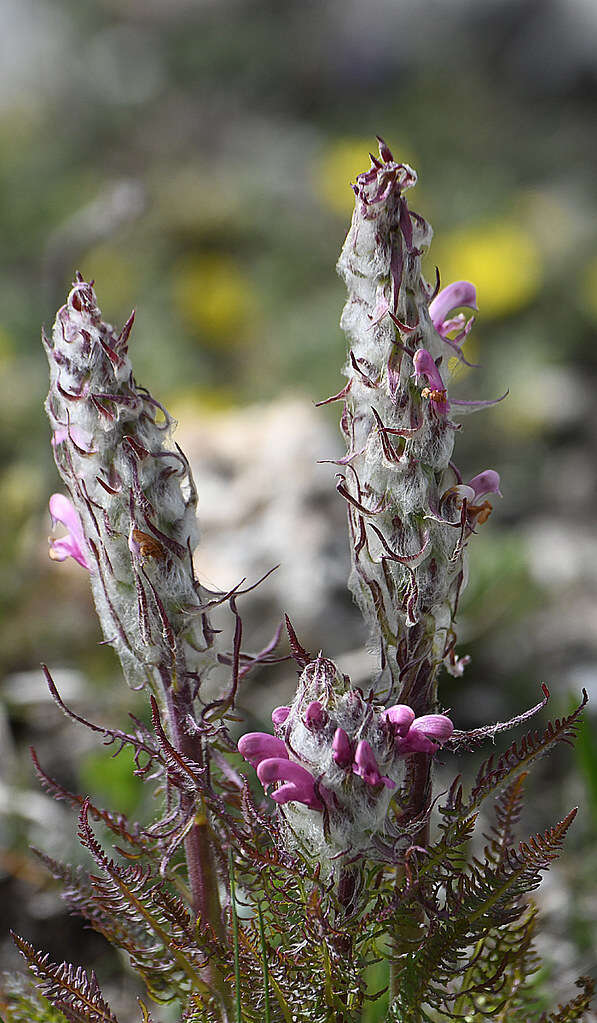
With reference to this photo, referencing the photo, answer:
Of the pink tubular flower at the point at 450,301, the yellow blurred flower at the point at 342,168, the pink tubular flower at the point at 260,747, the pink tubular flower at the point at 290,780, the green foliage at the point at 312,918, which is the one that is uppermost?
the yellow blurred flower at the point at 342,168

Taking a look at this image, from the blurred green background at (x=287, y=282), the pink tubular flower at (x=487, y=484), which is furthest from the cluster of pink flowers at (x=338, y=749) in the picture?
the blurred green background at (x=287, y=282)

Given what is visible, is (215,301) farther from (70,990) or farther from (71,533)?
(70,990)

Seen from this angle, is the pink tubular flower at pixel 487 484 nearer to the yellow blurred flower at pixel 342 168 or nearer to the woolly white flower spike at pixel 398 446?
the woolly white flower spike at pixel 398 446

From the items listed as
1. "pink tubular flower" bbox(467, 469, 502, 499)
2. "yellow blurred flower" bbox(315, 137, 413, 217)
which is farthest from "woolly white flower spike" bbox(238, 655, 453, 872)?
"yellow blurred flower" bbox(315, 137, 413, 217)

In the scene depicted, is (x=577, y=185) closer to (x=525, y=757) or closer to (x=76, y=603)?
(x=76, y=603)

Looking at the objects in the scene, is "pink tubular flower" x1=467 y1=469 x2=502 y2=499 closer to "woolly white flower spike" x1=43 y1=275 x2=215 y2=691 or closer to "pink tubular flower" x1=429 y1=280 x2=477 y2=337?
"pink tubular flower" x1=429 y1=280 x2=477 y2=337

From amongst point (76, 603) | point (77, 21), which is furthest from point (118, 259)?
point (77, 21)
